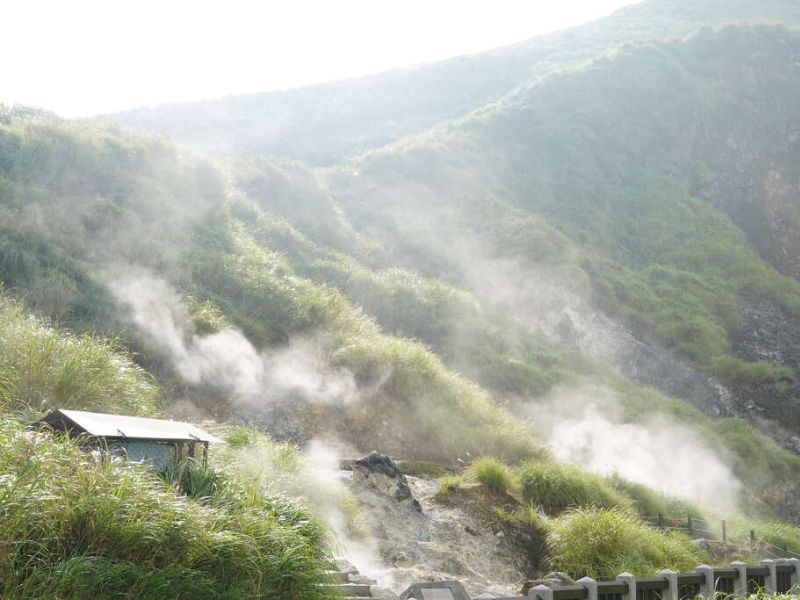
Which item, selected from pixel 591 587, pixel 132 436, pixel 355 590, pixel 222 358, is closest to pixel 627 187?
pixel 222 358

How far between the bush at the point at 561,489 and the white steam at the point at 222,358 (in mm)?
4104

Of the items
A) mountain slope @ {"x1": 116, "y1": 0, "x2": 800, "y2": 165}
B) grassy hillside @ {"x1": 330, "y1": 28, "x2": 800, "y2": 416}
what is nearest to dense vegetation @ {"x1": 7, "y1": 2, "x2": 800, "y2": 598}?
grassy hillside @ {"x1": 330, "y1": 28, "x2": 800, "y2": 416}

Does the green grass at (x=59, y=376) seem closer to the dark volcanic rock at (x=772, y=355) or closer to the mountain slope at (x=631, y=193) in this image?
the mountain slope at (x=631, y=193)

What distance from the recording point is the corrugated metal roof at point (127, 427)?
684cm

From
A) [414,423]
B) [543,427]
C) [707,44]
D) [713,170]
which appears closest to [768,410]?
[543,427]

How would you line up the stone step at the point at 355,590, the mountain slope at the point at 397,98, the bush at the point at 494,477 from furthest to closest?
the mountain slope at the point at 397,98 < the bush at the point at 494,477 < the stone step at the point at 355,590

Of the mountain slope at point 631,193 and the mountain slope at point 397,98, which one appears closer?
the mountain slope at point 631,193

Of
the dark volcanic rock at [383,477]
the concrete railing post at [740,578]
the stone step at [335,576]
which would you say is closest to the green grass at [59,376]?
the dark volcanic rock at [383,477]

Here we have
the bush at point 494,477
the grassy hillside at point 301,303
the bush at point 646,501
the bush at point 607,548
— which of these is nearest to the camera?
the bush at point 607,548

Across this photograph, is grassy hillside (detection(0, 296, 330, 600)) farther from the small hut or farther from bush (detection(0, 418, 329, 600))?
the small hut

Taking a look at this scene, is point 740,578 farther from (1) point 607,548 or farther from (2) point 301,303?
(2) point 301,303

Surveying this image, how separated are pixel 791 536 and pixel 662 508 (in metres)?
3.10

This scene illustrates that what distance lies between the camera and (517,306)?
1012 inches

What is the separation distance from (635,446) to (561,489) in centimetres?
699
